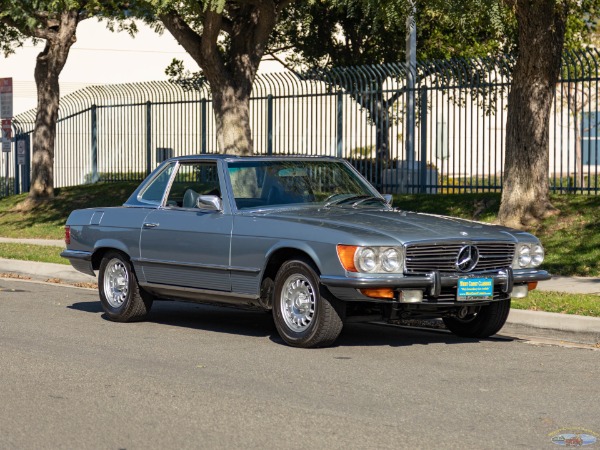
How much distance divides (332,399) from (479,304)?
2.53 m

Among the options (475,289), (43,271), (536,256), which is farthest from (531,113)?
(475,289)

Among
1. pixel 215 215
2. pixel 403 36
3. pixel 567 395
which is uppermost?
pixel 403 36

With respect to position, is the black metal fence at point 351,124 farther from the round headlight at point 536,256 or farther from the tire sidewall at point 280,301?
the tire sidewall at point 280,301

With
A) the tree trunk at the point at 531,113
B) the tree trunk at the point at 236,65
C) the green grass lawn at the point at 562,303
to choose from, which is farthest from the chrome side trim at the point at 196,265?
the tree trunk at the point at 236,65

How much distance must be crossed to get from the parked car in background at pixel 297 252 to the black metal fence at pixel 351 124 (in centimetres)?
896

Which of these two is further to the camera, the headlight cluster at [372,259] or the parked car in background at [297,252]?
the parked car in background at [297,252]

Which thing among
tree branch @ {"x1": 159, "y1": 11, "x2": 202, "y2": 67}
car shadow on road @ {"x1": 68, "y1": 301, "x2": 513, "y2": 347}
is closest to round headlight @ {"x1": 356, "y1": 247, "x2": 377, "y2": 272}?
car shadow on road @ {"x1": 68, "y1": 301, "x2": 513, "y2": 347}

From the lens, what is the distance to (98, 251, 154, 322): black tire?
11453mm

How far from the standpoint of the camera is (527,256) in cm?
1017

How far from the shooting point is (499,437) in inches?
258

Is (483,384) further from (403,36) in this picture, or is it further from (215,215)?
(403,36)

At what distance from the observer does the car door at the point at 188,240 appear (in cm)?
1045

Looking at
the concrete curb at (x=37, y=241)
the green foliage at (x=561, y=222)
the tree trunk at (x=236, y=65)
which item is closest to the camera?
the green foliage at (x=561, y=222)

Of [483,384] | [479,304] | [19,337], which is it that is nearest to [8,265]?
[19,337]
